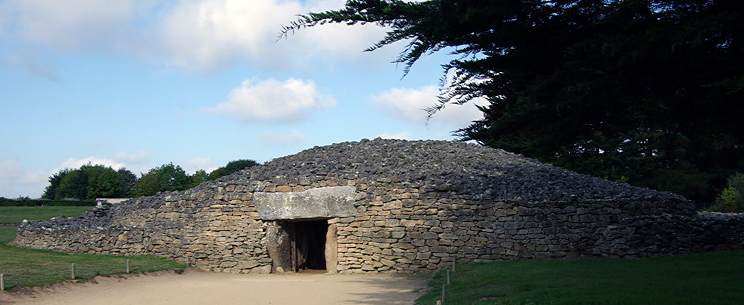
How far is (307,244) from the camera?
19.8m

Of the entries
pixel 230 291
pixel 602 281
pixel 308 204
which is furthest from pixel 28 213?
pixel 602 281

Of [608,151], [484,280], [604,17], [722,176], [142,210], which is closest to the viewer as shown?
[604,17]

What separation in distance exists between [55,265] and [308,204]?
20.2ft

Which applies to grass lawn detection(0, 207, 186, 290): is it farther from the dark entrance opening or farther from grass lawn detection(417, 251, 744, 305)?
grass lawn detection(417, 251, 744, 305)

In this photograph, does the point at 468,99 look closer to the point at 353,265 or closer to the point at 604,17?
the point at 604,17

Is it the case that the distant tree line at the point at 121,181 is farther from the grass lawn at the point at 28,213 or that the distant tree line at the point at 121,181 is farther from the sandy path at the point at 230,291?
the sandy path at the point at 230,291


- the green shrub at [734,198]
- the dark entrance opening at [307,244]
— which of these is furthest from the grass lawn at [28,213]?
the green shrub at [734,198]

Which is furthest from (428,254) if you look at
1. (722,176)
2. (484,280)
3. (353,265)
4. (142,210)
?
(722,176)

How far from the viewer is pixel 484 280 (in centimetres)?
1235

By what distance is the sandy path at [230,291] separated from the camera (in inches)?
476

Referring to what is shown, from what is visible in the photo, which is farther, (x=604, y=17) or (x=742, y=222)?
(x=742, y=222)

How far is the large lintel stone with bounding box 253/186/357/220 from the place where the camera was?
17359 mm

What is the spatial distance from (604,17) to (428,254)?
1214 centimetres

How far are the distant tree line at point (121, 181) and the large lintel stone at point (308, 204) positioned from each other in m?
23.7
